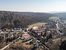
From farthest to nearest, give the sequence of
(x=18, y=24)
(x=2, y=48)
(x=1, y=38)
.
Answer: (x=18, y=24), (x=1, y=38), (x=2, y=48)

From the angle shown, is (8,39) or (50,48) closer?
(50,48)

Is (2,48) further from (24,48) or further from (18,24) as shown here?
(18,24)

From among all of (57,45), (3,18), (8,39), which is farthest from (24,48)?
(3,18)

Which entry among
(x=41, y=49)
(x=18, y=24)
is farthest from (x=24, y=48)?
(x=18, y=24)

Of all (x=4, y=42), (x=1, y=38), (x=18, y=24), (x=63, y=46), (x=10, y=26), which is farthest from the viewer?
(x=18, y=24)

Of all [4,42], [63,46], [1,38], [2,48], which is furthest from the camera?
[1,38]

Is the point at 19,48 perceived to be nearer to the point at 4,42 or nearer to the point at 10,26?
the point at 4,42

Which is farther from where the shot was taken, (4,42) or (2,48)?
(4,42)

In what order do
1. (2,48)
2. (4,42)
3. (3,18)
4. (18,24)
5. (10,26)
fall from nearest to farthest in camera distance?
(2,48) → (4,42) → (10,26) → (18,24) → (3,18)
